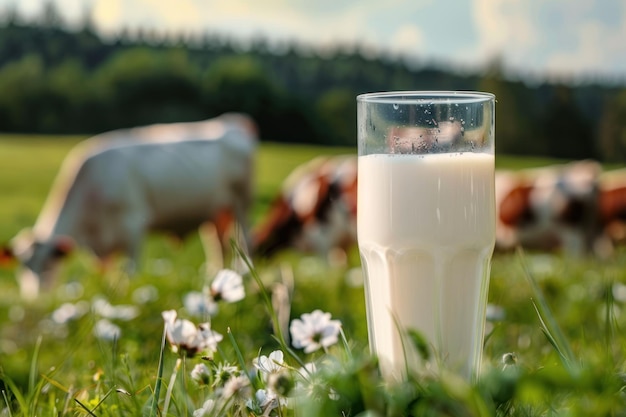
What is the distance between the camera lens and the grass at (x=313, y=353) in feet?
3.58

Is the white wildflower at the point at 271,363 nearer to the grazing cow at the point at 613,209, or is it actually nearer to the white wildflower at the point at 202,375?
the white wildflower at the point at 202,375

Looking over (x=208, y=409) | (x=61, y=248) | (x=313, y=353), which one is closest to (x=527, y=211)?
(x=61, y=248)

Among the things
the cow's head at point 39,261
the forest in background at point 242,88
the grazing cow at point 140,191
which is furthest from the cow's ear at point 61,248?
the forest in background at point 242,88

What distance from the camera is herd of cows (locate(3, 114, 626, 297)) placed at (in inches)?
324

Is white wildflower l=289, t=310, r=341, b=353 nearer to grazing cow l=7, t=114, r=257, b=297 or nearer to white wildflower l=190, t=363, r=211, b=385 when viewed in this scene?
white wildflower l=190, t=363, r=211, b=385

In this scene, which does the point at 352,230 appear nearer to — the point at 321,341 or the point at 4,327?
the point at 4,327

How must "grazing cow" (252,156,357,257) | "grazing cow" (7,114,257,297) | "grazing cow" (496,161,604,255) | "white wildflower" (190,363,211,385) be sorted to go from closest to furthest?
"white wildflower" (190,363,211,385), "grazing cow" (7,114,257,297), "grazing cow" (252,156,357,257), "grazing cow" (496,161,604,255)

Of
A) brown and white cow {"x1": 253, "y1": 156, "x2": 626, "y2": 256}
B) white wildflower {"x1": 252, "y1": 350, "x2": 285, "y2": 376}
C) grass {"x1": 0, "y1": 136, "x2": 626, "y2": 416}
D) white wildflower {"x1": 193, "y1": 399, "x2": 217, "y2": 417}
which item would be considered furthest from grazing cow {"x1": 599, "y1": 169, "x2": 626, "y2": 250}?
white wildflower {"x1": 193, "y1": 399, "x2": 217, "y2": 417}

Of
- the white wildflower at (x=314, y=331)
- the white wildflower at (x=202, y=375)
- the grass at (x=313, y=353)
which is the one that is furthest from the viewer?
the white wildflower at (x=314, y=331)

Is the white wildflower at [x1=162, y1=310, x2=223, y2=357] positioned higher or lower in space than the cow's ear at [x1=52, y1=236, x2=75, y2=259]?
higher

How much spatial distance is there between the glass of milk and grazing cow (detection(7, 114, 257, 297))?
20.9ft

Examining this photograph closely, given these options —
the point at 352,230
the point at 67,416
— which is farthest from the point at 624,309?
the point at 352,230

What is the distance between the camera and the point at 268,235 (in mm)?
9625

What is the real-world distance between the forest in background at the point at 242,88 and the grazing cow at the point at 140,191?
818 inches
